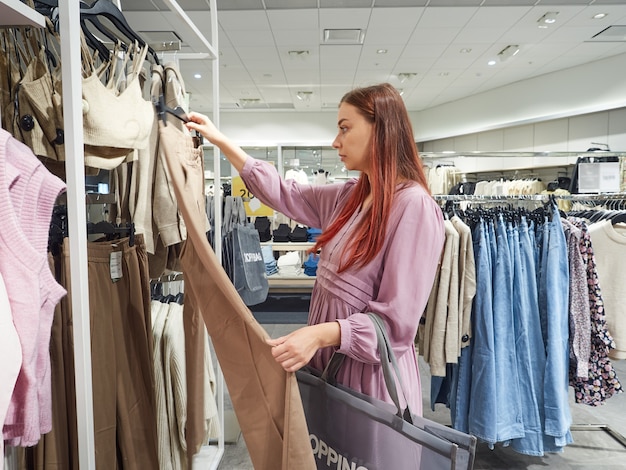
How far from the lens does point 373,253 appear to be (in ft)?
3.48

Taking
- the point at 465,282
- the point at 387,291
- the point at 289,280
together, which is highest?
the point at 387,291

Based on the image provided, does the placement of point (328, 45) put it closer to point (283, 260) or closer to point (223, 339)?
point (283, 260)

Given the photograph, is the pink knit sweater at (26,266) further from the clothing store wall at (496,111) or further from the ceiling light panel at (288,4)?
the clothing store wall at (496,111)

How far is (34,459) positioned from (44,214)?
672 mm

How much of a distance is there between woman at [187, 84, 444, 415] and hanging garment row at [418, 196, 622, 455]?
3.40 feet

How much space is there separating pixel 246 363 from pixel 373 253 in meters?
0.40

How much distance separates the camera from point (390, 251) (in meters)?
1.03

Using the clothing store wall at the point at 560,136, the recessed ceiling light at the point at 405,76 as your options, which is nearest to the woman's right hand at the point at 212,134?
the recessed ceiling light at the point at 405,76

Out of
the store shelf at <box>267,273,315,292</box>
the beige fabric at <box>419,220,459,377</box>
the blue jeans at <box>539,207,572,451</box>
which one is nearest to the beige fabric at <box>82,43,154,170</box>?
the beige fabric at <box>419,220,459,377</box>

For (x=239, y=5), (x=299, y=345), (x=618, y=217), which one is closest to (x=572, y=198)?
(x=618, y=217)

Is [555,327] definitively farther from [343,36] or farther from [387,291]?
[343,36]

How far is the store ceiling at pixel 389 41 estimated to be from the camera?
467cm

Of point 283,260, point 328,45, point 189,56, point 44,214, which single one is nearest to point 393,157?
point 44,214

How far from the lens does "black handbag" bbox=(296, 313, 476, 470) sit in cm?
83
